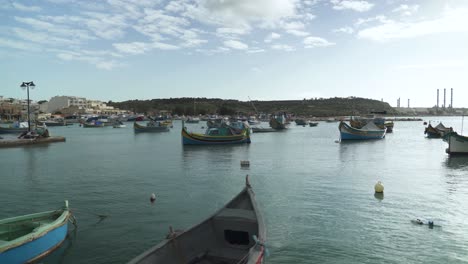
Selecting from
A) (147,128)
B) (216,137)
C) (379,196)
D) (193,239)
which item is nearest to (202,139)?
(216,137)

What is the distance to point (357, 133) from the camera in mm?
65500

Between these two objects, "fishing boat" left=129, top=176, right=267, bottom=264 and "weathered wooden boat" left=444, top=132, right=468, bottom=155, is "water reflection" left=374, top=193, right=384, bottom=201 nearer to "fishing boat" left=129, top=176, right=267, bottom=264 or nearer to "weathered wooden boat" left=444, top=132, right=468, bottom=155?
"fishing boat" left=129, top=176, right=267, bottom=264

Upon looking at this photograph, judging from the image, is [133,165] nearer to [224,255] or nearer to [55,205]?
[55,205]

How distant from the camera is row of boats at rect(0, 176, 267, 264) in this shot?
9914 millimetres

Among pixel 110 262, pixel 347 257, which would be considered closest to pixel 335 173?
pixel 347 257

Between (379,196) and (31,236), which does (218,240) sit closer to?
(31,236)

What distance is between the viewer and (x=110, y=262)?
12.3 metres

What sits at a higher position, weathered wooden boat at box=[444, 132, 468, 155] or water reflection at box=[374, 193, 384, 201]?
weathered wooden boat at box=[444, 132, 468, 155]

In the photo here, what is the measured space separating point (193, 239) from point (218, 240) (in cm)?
96

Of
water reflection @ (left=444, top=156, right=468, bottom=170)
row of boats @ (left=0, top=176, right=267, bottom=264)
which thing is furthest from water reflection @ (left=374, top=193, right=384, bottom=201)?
water reflection @ (left=444, top=156, right=468, bottom=170)

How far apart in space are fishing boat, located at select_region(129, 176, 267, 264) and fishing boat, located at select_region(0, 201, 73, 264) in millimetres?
4435

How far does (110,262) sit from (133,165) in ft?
77.7

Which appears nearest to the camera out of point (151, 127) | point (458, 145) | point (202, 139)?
point (458, 145)

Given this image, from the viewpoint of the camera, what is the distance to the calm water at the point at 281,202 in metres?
13.4
